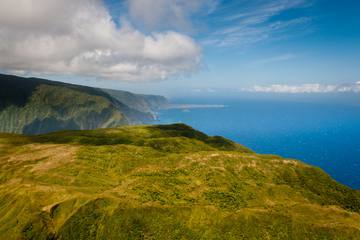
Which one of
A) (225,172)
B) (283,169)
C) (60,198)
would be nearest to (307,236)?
(225,172)

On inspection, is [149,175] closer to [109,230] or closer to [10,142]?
[109,230]

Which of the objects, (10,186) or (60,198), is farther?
(10,186)

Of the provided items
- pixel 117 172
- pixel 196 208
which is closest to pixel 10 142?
pixel 117 172

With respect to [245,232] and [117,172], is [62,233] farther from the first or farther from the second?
[245,232]

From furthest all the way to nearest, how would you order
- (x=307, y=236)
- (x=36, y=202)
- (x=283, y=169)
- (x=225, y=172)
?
(x=283, y=169) < (x=225, y=172) < (x=36, y=202) < (x=307, y=236)

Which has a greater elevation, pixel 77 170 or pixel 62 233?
pixel 77 170

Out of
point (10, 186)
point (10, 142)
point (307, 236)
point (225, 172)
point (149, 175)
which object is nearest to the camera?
point (307, 236)
